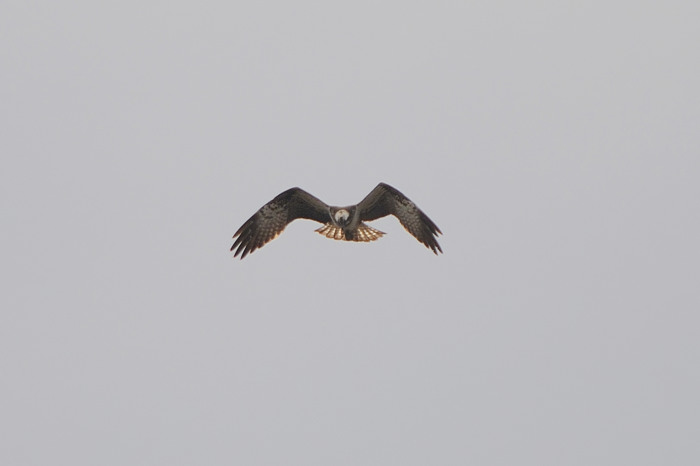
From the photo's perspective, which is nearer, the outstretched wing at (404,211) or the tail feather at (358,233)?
the outstretched wing at (404,211)

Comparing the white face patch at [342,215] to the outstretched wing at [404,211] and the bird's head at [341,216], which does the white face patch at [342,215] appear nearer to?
the bird's head at [341,216]

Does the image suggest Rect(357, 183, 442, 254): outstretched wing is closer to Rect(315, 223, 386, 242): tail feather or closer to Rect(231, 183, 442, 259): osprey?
Rect(231, 183, 442, 259): osprey

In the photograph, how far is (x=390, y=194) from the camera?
16.5 metres

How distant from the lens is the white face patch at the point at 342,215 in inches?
645

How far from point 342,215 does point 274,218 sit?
1.32m

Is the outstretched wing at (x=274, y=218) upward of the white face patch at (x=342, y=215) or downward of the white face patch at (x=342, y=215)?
upward

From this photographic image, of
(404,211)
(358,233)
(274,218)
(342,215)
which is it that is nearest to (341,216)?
(342,215)

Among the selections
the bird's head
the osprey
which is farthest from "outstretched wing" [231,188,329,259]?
the bird's head

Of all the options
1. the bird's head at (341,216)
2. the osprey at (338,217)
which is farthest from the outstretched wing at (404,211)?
the bird's head at (341,216)

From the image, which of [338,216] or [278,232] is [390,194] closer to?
[338,216]

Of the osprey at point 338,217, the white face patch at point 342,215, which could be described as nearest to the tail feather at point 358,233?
the osprey at point 338,217

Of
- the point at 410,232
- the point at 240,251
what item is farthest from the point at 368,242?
the point at 240,251

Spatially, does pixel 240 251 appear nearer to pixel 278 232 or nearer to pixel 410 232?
pixel 278 232

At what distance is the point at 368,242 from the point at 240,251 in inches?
81.4
